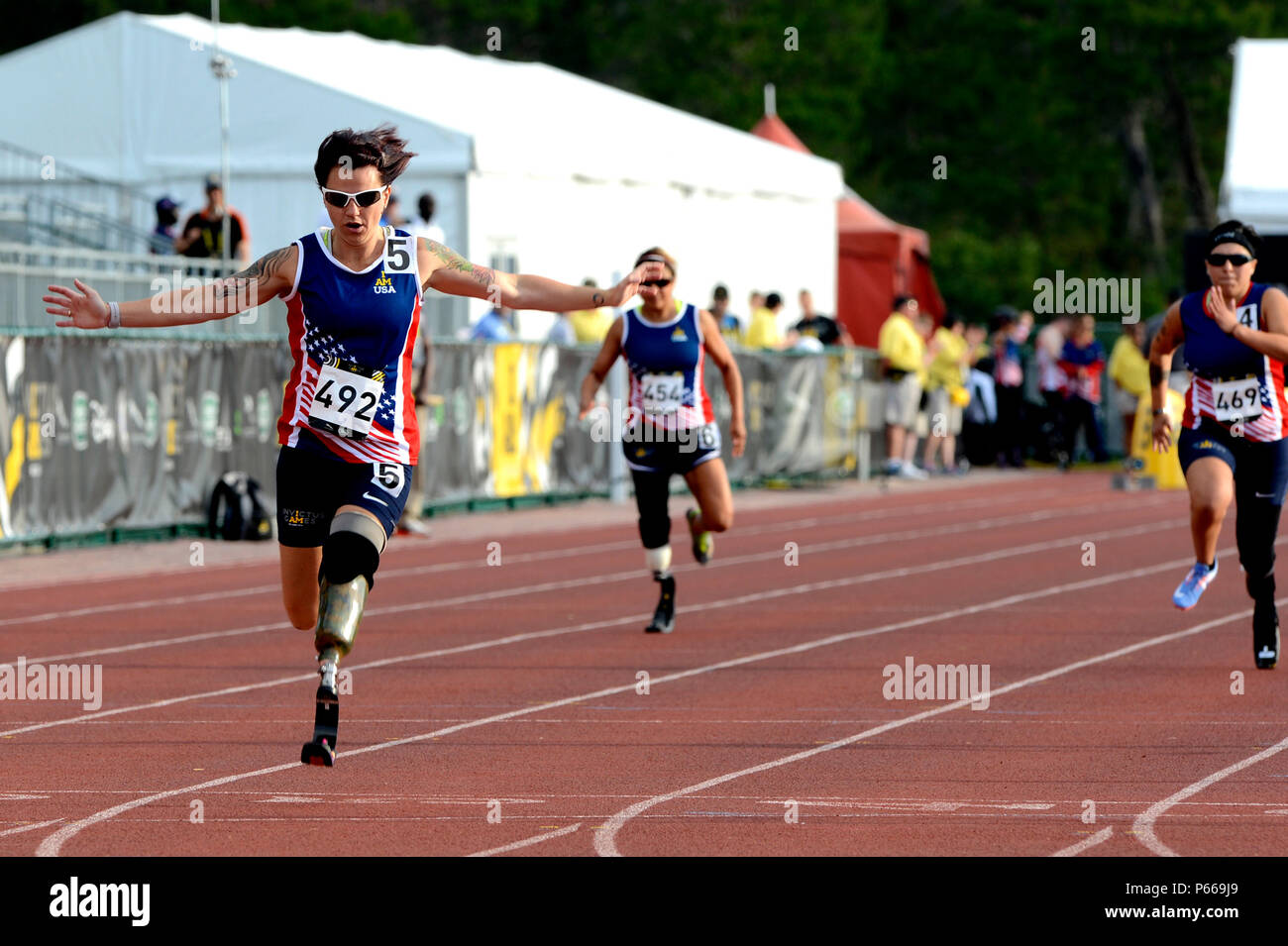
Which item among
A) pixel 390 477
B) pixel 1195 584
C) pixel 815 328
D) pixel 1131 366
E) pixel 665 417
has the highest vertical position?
pixel 815 328

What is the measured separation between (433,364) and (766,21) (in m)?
42.1

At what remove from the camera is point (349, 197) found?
8500 millimetres

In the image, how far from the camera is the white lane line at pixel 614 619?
1086 cm

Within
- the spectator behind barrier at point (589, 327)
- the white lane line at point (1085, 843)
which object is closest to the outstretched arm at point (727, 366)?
the white lane line at point (1085, 843)

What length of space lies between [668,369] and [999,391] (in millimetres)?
21311

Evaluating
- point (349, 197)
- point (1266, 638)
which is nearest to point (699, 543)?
point (1266, 638)

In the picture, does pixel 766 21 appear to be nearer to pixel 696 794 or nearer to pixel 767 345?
pixel 767 345

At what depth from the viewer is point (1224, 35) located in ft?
209

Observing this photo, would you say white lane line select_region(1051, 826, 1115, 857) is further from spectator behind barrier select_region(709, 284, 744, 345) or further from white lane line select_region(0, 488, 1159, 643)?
spectator behind barrier select_region(709, 284, 744, 345)

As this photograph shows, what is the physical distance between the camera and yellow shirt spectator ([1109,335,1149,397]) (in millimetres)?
31578

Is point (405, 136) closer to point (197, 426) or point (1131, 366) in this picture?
point (197, 426)

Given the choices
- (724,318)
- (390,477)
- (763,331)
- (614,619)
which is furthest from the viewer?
(763,331)

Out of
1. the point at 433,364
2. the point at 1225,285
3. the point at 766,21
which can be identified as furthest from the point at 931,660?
the point at 766,21

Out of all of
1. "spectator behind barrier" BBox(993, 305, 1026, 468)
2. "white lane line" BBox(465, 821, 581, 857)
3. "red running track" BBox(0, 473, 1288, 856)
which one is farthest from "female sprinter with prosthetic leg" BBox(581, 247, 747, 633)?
"spectator behind barrier" BBox(993, 305, 1026, 468)
